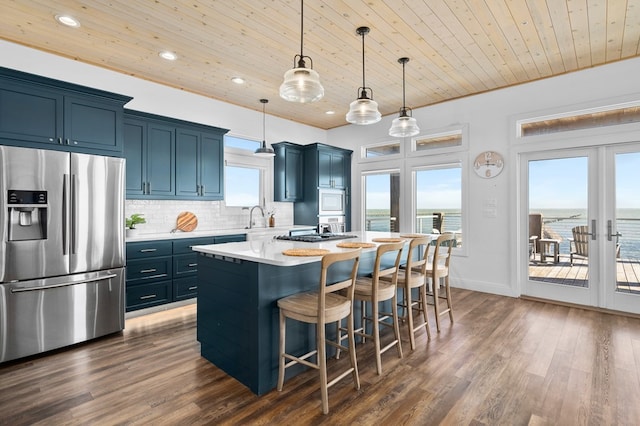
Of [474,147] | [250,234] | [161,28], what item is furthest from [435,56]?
[250,234]

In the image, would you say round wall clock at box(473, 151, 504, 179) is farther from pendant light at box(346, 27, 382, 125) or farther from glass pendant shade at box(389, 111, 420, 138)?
pendant light at box(346, 27, 382, 125)

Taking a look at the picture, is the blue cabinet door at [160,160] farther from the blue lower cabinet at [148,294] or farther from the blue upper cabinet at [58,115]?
the blue lower cabinet at [148,294]

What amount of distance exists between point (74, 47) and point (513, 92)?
550 cm

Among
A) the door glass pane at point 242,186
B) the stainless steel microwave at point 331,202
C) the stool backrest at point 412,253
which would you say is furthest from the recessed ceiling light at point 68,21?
the stainless steel microwave at point 331,202

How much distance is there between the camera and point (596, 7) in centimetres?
291

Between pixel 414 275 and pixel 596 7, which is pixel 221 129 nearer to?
pixel 414 275

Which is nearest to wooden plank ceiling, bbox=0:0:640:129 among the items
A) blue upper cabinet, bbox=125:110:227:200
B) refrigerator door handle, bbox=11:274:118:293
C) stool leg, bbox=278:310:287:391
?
blue upper cabinet, bbox=125:110:227:200

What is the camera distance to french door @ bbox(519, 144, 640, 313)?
3.97 m

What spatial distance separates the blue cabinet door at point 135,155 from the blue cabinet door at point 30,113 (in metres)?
0.88

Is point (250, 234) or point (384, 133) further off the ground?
point (384, 133)

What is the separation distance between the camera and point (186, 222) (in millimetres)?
4848

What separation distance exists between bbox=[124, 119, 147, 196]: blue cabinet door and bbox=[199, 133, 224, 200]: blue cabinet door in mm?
780

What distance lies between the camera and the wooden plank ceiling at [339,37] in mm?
2914

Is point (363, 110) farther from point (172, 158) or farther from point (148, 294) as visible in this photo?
point (148, 294)
